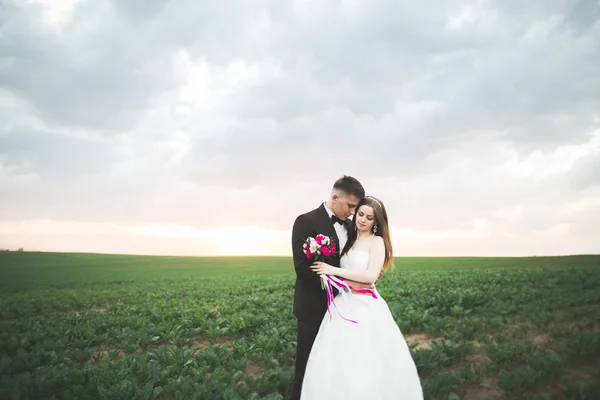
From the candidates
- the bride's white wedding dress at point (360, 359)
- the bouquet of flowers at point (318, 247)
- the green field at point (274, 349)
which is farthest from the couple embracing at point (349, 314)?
the green field at point (274, 349)

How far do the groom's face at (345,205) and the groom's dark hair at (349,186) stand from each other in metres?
0.06

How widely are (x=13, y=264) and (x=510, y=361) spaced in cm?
6144

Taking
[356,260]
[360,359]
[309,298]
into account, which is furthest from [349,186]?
[360,359]

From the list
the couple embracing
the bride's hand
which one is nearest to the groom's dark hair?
the couple embracing

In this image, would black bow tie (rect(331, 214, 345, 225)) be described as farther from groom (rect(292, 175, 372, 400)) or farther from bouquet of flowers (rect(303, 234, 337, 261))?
bouquet of flowers (rect(303, 234, 337, 261))

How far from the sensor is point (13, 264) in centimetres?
4862

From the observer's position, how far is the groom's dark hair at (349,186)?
4.86 metres

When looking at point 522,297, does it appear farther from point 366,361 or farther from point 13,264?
point 13,264

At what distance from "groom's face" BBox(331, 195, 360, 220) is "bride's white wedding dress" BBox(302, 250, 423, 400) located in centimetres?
71

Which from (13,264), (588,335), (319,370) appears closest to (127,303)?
(319,370)

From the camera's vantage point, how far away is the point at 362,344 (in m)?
4.37

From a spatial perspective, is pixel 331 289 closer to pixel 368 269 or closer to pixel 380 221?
pixel 368 269

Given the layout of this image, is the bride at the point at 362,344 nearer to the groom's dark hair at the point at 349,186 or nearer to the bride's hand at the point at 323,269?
the bride's hand at the point at 323,269

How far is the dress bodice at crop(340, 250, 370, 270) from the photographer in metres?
4.73
